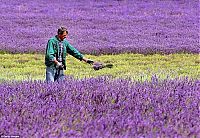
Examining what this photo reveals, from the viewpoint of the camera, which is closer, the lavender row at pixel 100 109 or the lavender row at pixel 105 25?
the lavender row at pixel 100 109

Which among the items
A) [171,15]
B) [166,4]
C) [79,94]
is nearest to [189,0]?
[166,4]

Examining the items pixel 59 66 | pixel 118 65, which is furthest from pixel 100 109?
pixel 118 65

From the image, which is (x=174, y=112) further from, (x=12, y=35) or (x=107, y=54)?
(x=12, y=35)

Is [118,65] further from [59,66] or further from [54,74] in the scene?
[59,66]

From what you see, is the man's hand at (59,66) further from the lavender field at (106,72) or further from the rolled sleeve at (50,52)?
the lavender field at (106,72)

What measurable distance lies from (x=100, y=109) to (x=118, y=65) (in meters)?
7.24

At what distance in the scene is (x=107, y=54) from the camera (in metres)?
13.9

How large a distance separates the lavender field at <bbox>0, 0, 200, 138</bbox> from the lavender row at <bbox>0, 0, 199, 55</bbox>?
27mm

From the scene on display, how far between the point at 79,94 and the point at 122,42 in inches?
394

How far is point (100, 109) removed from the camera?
4750mm

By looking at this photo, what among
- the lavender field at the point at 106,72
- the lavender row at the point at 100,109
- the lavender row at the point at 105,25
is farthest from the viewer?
the lavender row at the point at 105,25

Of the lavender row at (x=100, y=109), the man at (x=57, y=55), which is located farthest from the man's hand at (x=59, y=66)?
the lavender row at (x=100, y=109)

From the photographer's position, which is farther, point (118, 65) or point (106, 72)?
point (118, 65)

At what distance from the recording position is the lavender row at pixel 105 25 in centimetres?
1445
